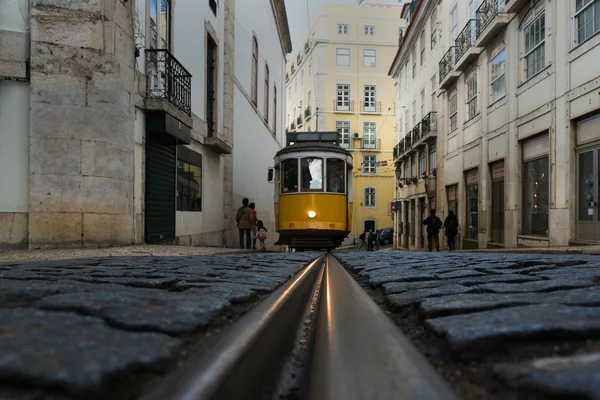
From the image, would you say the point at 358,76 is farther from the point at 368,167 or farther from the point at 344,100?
the point at 368,167

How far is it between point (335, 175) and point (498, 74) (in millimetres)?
6865

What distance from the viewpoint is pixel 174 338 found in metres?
1.15

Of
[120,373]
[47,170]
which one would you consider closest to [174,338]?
[120,373]

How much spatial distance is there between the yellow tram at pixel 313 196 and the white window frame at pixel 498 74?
5.87 m

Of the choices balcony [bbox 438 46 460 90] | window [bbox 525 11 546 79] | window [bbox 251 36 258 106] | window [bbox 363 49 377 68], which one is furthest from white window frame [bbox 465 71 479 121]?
window [bbox 363 49 377 68]

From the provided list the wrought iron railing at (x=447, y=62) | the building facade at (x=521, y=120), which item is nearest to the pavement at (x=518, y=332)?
the building facade at (x=521, y=120)

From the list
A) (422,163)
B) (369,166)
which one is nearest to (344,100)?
(369,166)

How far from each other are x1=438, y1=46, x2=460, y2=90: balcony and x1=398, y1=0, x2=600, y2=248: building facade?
0.04 m

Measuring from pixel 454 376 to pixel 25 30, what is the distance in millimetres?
8914

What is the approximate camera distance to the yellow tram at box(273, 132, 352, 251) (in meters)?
11.4

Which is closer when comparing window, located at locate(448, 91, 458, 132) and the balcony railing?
the balcony railing

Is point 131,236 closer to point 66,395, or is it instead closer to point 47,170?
point 47,170

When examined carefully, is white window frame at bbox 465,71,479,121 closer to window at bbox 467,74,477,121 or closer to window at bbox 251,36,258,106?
window at bbox 467,74,477,121

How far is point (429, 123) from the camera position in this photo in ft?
70.5
